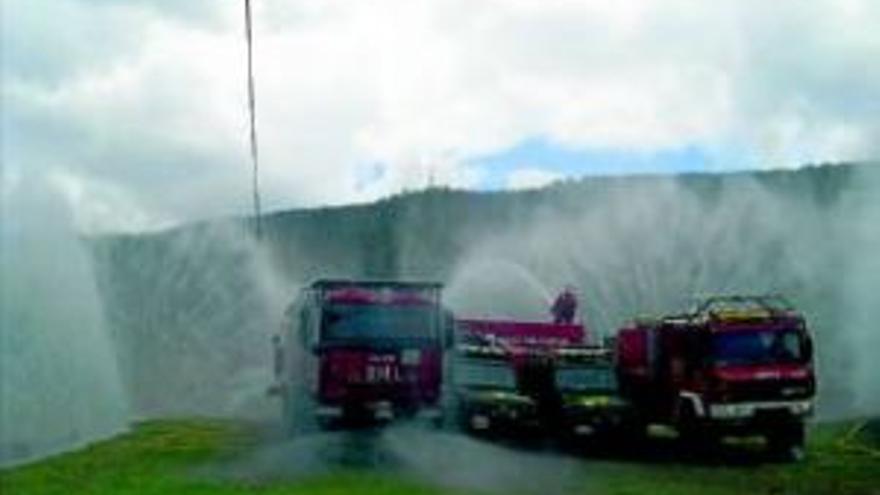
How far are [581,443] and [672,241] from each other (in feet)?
126

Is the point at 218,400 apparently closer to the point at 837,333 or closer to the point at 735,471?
the point at 837,333

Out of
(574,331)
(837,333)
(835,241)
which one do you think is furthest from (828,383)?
(574,331)

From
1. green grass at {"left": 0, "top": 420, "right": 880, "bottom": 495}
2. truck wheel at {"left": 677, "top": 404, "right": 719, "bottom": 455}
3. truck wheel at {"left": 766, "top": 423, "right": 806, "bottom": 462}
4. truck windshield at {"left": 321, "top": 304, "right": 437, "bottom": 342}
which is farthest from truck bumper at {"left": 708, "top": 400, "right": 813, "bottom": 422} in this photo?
truck windshield at {"left": 321, "top": 304, "right": 437, "bottom": 342}

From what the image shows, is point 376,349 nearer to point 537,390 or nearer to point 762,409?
point 537,390

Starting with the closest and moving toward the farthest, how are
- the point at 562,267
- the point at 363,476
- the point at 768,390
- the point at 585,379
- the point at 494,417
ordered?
the point at 363,476 < the point at 768,390 < the point at 494,417 < the point at 585,379 < the point at 562,267

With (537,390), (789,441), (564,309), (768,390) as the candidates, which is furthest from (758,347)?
(564,309)

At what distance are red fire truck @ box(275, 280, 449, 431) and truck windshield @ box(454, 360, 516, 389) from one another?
2286 millimetres

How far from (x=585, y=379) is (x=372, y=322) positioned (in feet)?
20.9

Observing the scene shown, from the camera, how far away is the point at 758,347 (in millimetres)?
44406

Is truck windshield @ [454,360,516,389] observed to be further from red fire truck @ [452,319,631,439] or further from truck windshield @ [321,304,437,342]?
truck windshield @ [321,304,437,342]

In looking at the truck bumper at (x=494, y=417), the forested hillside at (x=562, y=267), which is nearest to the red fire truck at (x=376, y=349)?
the truck bumper at (x=494, y=417)

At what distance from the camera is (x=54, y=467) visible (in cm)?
4041

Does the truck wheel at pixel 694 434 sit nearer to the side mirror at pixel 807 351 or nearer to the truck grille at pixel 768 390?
the truck grille at pixel 768 390

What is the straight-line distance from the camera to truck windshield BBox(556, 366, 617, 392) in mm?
48000
